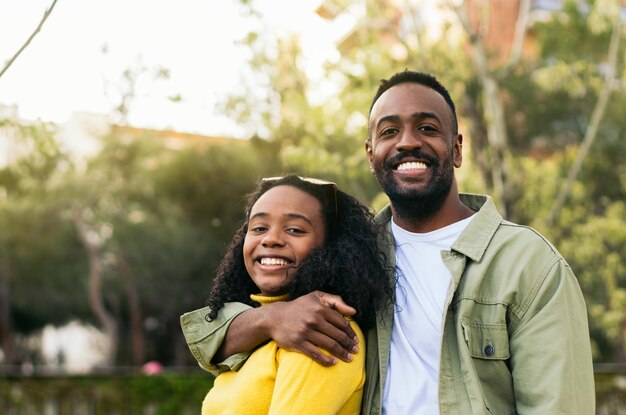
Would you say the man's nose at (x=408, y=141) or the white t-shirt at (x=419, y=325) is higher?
the man's nose at (x=408, y=141)

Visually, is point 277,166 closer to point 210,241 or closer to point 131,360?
point 210,241

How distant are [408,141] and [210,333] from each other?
3.11ft

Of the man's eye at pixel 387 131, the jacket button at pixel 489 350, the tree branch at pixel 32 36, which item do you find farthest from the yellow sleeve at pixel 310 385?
the tree branch at pixel 32 36

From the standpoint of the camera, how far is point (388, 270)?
2.72m

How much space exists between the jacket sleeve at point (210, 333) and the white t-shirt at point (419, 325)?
1.64ft

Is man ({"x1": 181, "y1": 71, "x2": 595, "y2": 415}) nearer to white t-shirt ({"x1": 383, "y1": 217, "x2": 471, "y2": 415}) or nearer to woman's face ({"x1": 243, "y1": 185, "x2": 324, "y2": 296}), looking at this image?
white t-shirt ({"x1": 383, "y1": 217, "x2": 471, "y2": 415})

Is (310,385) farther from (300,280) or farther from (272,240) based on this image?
(272,240)

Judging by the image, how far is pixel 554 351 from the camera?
91.6 inches

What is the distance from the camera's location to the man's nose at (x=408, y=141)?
2746 mm

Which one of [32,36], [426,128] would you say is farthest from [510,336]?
[32,36]

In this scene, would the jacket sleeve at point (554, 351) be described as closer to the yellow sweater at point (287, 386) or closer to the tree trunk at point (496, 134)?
the yellow sweater at point (287, 386)

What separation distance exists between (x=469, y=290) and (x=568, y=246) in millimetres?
8278

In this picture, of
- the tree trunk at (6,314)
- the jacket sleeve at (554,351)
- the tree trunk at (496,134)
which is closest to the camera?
the jacket sleeve at (554,351)

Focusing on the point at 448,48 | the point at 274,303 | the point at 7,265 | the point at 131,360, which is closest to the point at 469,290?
the point at 274,303
